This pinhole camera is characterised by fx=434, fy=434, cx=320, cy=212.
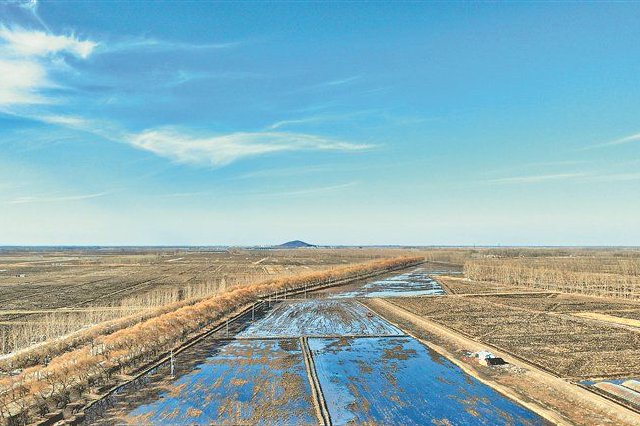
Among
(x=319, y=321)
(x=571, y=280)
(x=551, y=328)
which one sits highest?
(x=571, y=280)

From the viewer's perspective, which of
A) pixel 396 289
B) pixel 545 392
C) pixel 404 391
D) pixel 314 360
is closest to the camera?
pixel 545 392

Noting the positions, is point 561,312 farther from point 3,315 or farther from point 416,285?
point 3,315

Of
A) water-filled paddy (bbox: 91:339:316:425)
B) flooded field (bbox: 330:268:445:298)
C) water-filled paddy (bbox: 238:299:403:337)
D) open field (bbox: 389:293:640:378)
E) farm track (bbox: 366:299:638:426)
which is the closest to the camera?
farm track (bbox: 366:299:638:426)

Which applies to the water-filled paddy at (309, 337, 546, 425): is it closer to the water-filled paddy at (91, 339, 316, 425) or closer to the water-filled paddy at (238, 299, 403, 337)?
the water-filled paddy at (91, 339, 316, 425)

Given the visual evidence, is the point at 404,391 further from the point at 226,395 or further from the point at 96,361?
the point at 96,361

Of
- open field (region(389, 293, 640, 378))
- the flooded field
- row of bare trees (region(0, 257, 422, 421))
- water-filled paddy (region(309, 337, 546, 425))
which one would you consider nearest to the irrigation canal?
water-filled paddy (region(309, 337, 546, 425))

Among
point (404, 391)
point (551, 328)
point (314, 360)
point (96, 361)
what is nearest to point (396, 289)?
point (551, 328)
